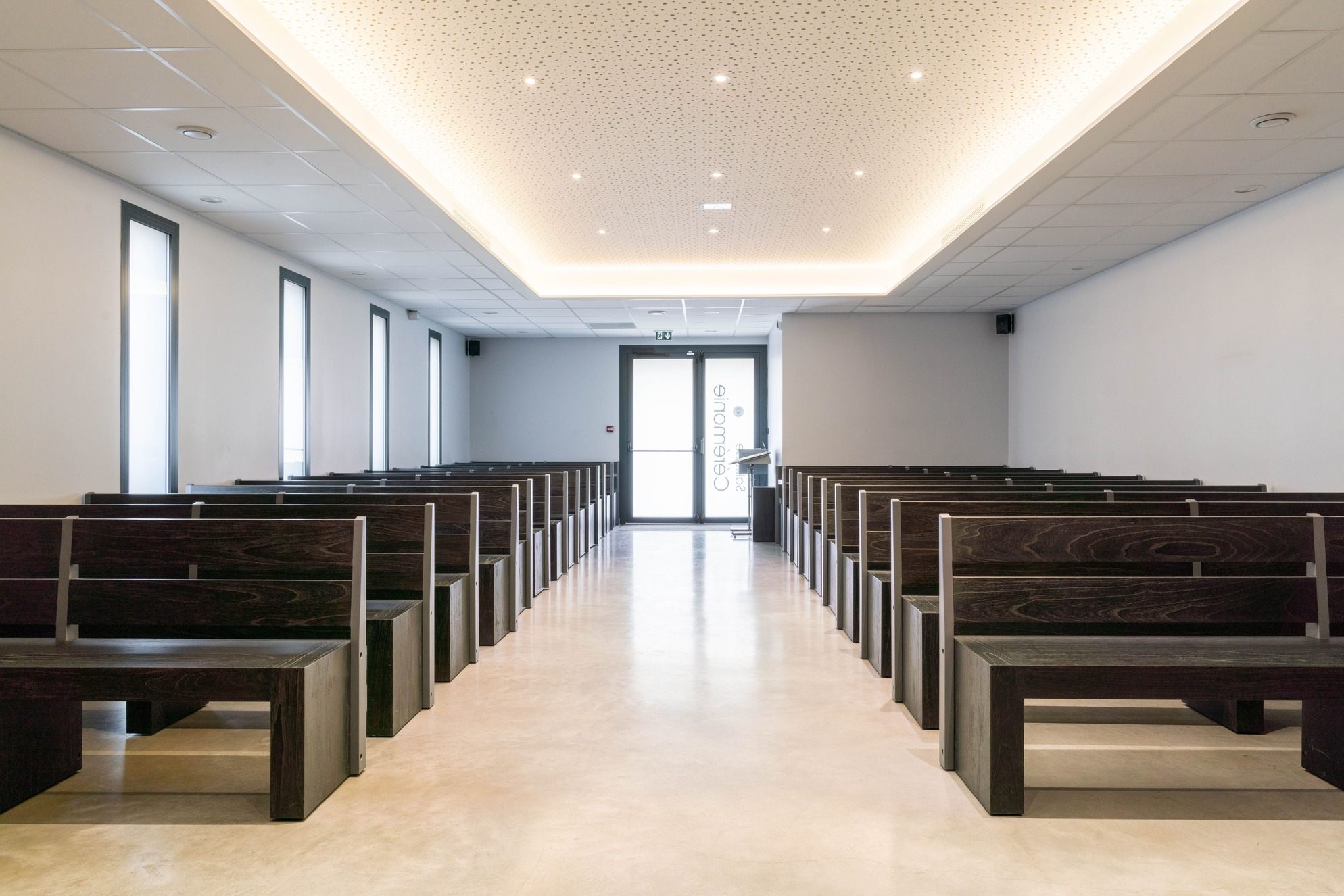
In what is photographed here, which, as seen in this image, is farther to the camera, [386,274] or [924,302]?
[924,302]

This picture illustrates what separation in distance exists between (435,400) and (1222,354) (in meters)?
8.01

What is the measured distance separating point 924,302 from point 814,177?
3710 millimetres

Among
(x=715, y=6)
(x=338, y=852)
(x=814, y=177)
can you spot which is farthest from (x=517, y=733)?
(x=814, y=177)

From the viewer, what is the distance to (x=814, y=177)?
5531 mm

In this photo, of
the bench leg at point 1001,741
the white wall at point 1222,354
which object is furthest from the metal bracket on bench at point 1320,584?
the white wall at point 1222,354

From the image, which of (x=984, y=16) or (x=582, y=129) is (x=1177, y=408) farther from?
(x=582, y=129)

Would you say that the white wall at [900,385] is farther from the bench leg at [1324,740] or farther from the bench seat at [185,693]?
the bench seat at [185,693]

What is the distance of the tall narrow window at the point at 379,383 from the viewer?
819 cm

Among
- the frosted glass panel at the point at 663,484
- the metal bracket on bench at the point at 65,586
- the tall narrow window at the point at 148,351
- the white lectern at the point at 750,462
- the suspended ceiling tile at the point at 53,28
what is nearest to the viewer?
the metal bracket on bench at the point at 65,586

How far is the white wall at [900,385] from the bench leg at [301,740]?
7.64 m

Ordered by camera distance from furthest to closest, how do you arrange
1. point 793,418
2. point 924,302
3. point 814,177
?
1. point 793,418
2. point 924,302
3. point 814,177

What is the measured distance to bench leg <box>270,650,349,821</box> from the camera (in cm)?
229

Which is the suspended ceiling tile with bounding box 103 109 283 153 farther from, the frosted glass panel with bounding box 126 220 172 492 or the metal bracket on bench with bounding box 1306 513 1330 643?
the metal bracket on bench with bounding box 1306 513 1330 643

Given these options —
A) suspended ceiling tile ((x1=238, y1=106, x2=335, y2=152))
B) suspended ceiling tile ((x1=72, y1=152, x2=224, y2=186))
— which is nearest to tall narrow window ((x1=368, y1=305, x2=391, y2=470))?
suspended ceiling tile ((x1=72, y1=152, x2=224, y2=186))
